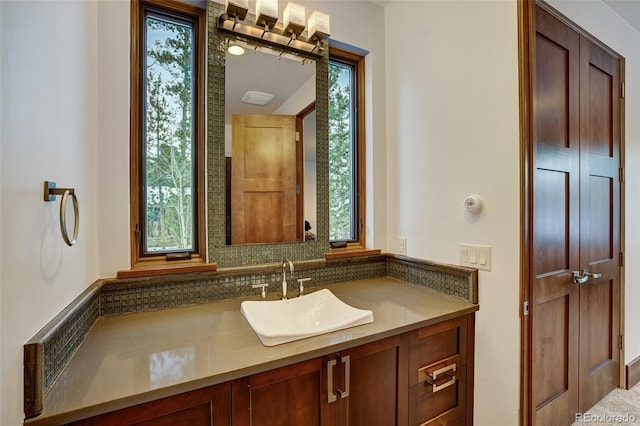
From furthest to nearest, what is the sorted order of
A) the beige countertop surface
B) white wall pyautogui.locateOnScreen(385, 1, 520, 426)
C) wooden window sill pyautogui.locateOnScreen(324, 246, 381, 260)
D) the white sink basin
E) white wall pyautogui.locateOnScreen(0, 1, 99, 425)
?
wooden window sill pyautogui.locateOnScreen(324, 246, 381, 260) < white wall pyautogui.locateOnScreen(385, 1, 520, 426) < the white sink basin < the beige countertop surface < white wall pyautogui.locateOnScreen(0, 1, 99, 425)

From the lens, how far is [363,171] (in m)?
2.05

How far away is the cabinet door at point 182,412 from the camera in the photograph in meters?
0.80

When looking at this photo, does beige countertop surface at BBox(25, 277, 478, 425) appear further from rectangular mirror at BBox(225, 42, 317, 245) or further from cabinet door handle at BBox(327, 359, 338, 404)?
rectangular mirror at BBox(225, 42, 317, 245)

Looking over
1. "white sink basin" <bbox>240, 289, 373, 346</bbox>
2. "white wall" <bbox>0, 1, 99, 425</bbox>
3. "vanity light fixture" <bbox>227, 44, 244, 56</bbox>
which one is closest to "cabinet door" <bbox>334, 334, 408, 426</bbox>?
"white sink basin" <bbox>240, 289, 373, 346</bbox>

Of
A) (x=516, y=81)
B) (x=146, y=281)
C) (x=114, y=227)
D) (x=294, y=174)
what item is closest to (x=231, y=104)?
(x=294, y=174)

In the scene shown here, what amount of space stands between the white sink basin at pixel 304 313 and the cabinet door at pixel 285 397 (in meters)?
0.20

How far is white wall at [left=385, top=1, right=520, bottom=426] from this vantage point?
138cm

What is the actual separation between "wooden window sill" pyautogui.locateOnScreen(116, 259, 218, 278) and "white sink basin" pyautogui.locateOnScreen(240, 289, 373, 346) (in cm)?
28

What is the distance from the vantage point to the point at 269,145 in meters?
1.74

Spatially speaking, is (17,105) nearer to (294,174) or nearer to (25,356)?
(25,356)

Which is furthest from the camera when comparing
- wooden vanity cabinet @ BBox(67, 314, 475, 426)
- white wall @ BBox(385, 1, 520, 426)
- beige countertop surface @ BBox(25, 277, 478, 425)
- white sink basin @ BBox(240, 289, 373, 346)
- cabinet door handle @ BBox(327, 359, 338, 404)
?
white wall @ BBox(385, 1, 520, 426)

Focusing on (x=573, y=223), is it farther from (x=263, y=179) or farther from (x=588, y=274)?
(x=263, y=179)

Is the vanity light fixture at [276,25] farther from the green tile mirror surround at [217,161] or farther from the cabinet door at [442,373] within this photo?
the cabinet door at [442,373]
